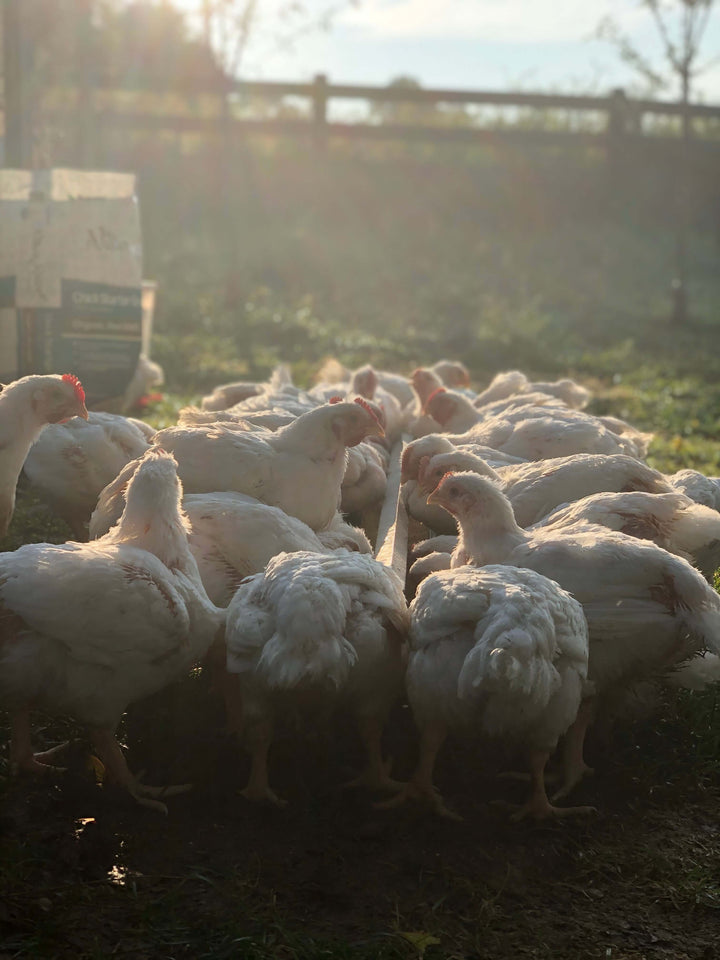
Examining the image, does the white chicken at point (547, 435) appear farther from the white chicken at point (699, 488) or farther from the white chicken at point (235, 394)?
the white chicken at point (235, 394)

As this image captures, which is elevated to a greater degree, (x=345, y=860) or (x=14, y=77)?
(x=14, y=77)

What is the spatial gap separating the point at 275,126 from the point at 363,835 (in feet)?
49.0

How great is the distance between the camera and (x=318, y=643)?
273 centimetres

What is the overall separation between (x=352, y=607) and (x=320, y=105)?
14819 mm

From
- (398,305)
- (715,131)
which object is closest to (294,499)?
(398,305)

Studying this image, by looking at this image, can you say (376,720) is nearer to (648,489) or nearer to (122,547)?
(122,547)

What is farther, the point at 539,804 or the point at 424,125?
the point at 424,125

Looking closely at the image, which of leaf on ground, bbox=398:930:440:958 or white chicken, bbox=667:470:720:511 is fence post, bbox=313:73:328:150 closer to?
white chicken, bbox=667:470:720:511

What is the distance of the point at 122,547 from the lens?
299 centimetres

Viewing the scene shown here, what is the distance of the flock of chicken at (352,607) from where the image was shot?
9.00ft

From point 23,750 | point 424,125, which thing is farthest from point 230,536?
point 424,125

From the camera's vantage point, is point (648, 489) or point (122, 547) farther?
point (648, 489)

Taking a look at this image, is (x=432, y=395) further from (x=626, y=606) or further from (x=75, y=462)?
(x=626, y=606)

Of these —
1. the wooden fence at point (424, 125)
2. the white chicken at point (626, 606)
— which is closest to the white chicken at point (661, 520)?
the white chicken at point (626, 606)
